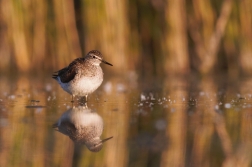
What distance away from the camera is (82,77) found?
8750 millimetres

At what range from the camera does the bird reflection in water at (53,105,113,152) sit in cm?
538

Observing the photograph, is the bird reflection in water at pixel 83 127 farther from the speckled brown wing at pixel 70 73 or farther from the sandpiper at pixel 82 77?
the speckled brown wing at pixel 70 73

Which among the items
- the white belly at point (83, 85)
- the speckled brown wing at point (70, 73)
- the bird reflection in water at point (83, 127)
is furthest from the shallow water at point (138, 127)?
the speckled brown wing at point (70, 73)

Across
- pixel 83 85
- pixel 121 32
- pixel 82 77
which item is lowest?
pixel 83 85

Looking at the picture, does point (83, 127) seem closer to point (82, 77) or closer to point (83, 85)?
point (83, 85)

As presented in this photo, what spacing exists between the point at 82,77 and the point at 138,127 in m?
2.73

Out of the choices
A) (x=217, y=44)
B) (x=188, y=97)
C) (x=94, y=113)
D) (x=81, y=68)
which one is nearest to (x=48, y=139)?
(x=94, y=113)

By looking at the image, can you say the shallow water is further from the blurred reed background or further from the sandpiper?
the blurred reed background

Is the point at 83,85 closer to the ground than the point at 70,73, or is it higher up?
closer to the ground

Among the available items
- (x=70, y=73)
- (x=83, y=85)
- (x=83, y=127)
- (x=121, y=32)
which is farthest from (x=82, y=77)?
(x=121, y=32)

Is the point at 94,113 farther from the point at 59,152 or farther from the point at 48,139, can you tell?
the point at 59,152

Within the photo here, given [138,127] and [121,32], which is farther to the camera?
[121,32]

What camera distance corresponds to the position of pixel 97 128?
6.12 m

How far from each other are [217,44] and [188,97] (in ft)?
16.9
